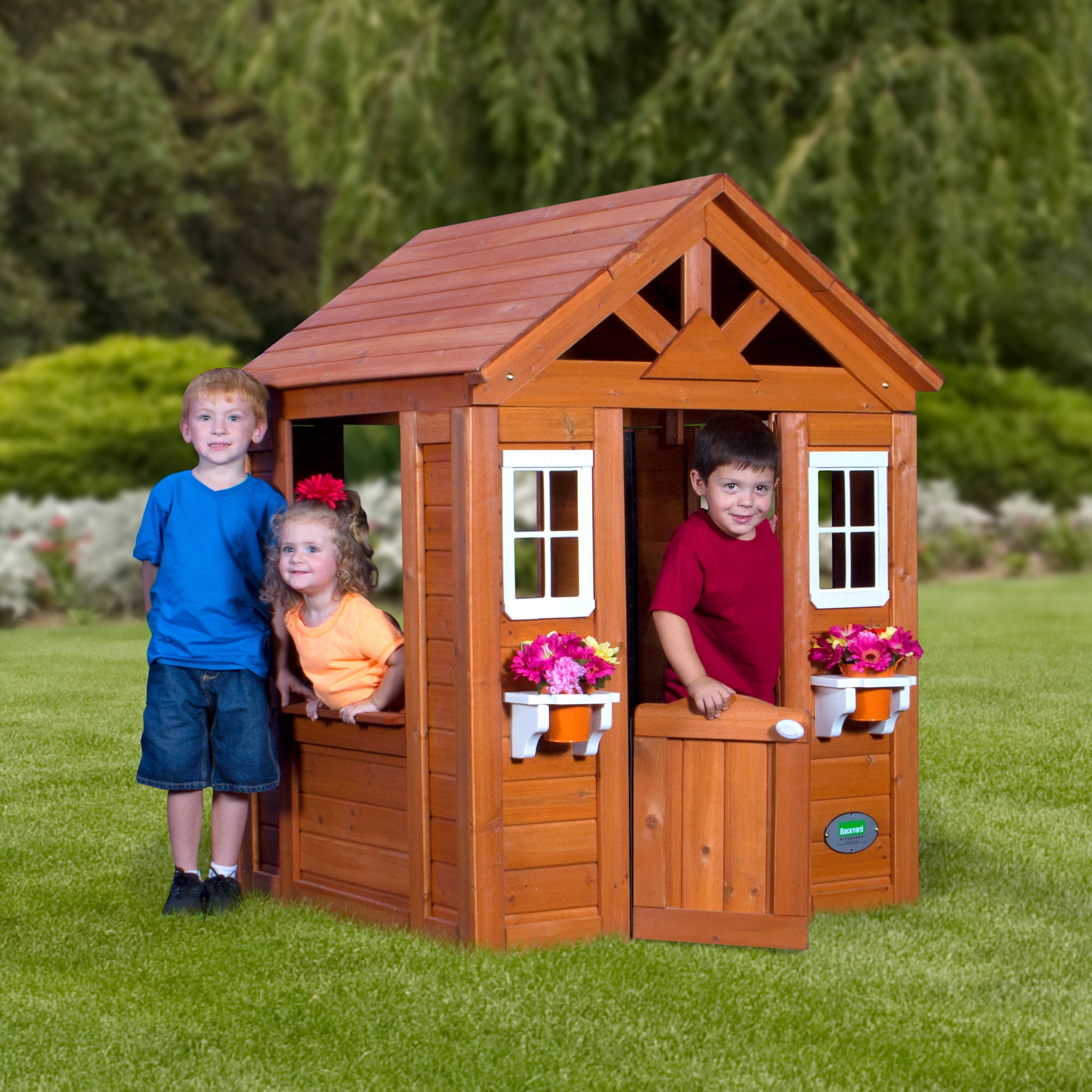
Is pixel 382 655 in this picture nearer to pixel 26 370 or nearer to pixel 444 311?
pixel 444 311

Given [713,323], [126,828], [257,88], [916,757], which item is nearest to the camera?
[713,323]

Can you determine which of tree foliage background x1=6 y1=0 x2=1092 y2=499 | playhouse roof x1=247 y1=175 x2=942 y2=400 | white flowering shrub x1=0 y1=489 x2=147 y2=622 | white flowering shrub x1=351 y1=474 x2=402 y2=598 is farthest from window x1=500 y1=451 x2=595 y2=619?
tree foliage background x1=6 y1=0 x2=1092 y2=499

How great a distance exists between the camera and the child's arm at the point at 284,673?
5.90m

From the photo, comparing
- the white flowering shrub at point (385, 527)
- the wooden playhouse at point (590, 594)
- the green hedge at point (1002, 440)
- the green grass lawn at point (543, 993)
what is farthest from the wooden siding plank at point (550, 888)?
the green hedge at point (1002, 440)

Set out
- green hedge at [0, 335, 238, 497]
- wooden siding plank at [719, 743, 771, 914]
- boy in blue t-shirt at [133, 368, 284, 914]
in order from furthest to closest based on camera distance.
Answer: green hedge at [0, 335, 238, 497], boy in blue t-shirt at [133, 368, 284, 914], wooden siding plank at [719, 743, 771, 914]

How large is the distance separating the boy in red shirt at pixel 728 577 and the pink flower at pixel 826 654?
0.14m

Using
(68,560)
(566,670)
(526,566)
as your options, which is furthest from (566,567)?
(68,560)

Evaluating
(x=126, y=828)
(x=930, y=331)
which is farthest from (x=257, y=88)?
(x=126, y=828)

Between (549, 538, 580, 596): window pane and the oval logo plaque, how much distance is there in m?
1.18

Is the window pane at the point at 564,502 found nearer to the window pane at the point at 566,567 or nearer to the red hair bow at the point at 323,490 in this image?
the window pane at the point at 566,567

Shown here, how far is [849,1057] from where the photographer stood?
14.4 ft

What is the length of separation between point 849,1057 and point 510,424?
1976 mm

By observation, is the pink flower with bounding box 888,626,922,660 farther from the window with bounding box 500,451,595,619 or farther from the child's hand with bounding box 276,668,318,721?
the child's hand with bounding box 276,668,318,721

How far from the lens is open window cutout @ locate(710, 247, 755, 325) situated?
6.10m
